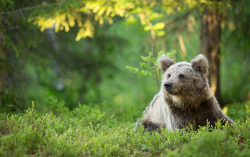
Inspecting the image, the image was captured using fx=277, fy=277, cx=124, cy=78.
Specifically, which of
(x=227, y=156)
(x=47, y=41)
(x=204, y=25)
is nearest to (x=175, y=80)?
(x=227, y=156)

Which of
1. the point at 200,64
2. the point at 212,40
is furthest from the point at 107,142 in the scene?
the point at 212,40

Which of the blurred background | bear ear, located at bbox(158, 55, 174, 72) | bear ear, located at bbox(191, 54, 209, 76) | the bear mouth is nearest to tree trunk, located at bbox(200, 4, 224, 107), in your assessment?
the blurred background

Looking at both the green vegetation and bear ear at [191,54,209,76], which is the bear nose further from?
the green vegetation

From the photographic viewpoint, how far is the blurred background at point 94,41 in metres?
6.78

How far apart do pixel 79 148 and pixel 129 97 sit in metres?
15.9

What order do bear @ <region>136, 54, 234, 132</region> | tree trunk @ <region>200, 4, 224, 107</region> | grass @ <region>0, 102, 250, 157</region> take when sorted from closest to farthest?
grass @ <region>0, 102, 250, 157</region>
bear @ <region>136, 54, 234, 132</region>
tree trunk @ <region>200, 4, 224, 107</region>

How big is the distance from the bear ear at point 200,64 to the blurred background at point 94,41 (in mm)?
1764

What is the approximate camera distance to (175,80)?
16.7ft

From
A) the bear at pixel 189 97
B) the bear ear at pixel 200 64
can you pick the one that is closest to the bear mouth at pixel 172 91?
the bear at pixel 189 97

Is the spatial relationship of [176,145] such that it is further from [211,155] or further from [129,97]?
[129,97]

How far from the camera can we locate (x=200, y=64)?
529 centimetres

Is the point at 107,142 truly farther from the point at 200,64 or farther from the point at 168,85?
the point at 200,64

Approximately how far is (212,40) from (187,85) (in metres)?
4.43

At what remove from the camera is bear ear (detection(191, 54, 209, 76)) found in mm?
5273
